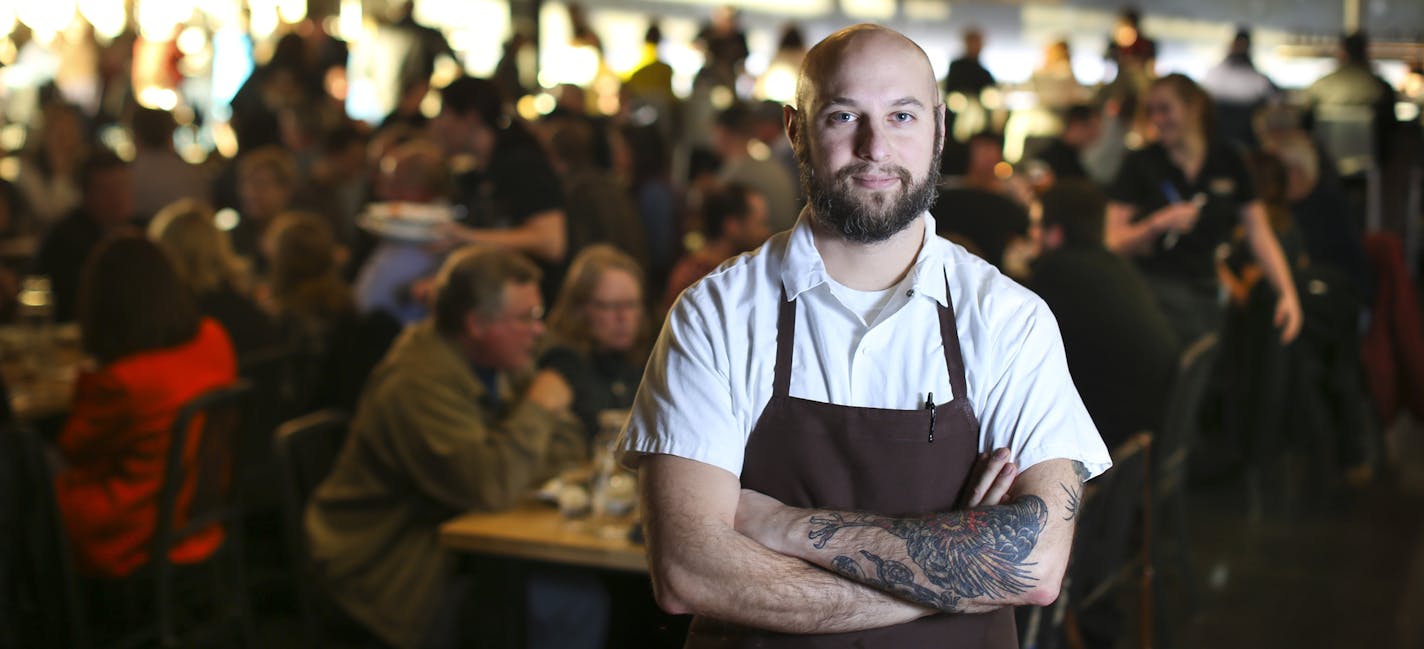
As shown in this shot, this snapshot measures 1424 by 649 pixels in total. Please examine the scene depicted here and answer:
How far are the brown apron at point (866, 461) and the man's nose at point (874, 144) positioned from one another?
21 cm

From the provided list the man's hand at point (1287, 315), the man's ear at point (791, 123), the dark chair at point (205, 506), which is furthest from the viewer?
the man's hand at point (1287, 315)

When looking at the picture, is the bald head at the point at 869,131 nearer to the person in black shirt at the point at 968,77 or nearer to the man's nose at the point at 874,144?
the man's nose at the point at 874,144

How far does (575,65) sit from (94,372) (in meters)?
8.04

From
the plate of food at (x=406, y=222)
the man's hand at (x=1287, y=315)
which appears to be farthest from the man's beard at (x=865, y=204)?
the man's hand at (x=1287, y=315)

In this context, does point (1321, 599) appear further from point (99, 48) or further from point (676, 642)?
point (99, 48)

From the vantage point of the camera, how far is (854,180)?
66.9 inches

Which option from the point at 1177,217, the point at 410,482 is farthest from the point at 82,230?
the point at 1177,217

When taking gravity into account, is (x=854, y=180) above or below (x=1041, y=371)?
above

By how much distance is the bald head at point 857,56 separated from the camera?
1690mm

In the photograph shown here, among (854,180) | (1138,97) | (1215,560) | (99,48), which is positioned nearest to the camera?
(854,180)

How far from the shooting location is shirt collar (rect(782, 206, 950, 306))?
175cm

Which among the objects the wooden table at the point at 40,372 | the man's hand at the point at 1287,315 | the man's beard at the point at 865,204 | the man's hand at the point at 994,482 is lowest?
the wooden table at the point at 40,372

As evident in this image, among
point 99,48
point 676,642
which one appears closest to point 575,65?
point 99,48

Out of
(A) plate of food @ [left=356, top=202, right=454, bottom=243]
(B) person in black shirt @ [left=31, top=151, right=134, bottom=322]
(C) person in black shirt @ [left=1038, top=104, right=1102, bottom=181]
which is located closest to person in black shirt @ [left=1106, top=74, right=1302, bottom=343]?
(A) plate of food @ [left=356, top=202, right=454, bottom=243]
